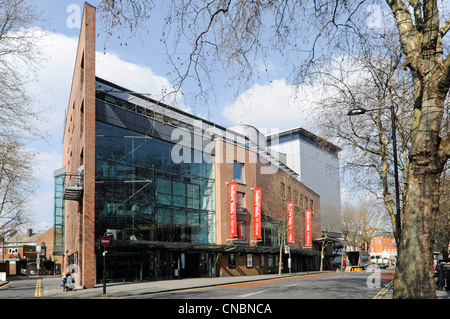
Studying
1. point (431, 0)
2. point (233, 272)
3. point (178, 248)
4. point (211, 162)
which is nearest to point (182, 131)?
point (211, 162)

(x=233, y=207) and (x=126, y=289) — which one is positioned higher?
(x=233, y=207)

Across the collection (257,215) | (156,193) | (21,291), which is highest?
(156,193)

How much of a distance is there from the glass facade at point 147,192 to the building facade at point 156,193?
0.08m

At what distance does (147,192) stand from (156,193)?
112cm

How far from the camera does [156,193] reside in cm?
3306

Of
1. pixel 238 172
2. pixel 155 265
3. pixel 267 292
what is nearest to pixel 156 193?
pixel 155 265

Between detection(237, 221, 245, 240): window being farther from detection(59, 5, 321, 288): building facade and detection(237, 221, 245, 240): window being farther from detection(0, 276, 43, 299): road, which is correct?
detection(0, 276, 43, 299): road

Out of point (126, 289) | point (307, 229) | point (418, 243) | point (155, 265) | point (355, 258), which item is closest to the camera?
point (418, 243)

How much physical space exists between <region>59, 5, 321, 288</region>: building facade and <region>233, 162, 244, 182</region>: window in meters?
0.10

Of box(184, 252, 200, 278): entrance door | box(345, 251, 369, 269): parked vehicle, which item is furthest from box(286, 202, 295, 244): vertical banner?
box(345, 251, 369, 269): parked vehicle

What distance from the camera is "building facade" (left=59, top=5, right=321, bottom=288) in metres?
27.8

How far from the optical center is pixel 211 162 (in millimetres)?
40438

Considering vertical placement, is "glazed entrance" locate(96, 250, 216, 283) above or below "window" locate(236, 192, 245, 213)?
below

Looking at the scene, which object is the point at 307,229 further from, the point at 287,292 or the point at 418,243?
the point at 418,243
